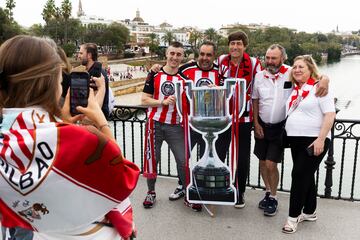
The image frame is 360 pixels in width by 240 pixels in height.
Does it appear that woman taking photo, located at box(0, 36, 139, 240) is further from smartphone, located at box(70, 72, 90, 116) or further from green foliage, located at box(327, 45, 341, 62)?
green foliage, located at box(327, 45, 341, 62)

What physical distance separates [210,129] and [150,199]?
95 centimetres

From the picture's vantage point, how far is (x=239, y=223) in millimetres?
3320

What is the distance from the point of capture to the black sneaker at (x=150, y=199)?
365cm

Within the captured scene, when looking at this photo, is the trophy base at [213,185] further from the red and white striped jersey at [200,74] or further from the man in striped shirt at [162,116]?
the red and white striped jersey at [200,74]

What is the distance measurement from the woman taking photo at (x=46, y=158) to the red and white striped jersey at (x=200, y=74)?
233 cm

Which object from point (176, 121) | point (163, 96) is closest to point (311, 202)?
point (176, 121)

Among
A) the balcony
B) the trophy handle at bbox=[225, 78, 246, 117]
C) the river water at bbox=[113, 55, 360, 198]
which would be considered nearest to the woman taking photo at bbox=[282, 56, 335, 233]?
the balcony

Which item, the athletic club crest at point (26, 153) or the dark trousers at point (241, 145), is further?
the dark trousers at point (241, 145)

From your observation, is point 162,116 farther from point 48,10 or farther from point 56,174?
point 48,10

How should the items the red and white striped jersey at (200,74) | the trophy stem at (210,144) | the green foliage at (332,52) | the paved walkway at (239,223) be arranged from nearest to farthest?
1. the paved walkway at (239,223)
2. the trophy stem at (210,144)
3. the red and white striped jersey at (200,74)
4. the green foliage at (332,52)

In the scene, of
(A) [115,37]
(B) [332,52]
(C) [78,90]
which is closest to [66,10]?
(A) [115,37]

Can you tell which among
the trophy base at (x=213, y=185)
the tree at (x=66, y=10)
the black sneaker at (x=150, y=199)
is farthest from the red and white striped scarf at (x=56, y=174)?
the tree at (x=66, y=10)

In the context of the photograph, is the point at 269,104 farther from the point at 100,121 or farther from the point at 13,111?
the point at 13,111

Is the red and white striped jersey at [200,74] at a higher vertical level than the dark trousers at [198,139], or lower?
higher
